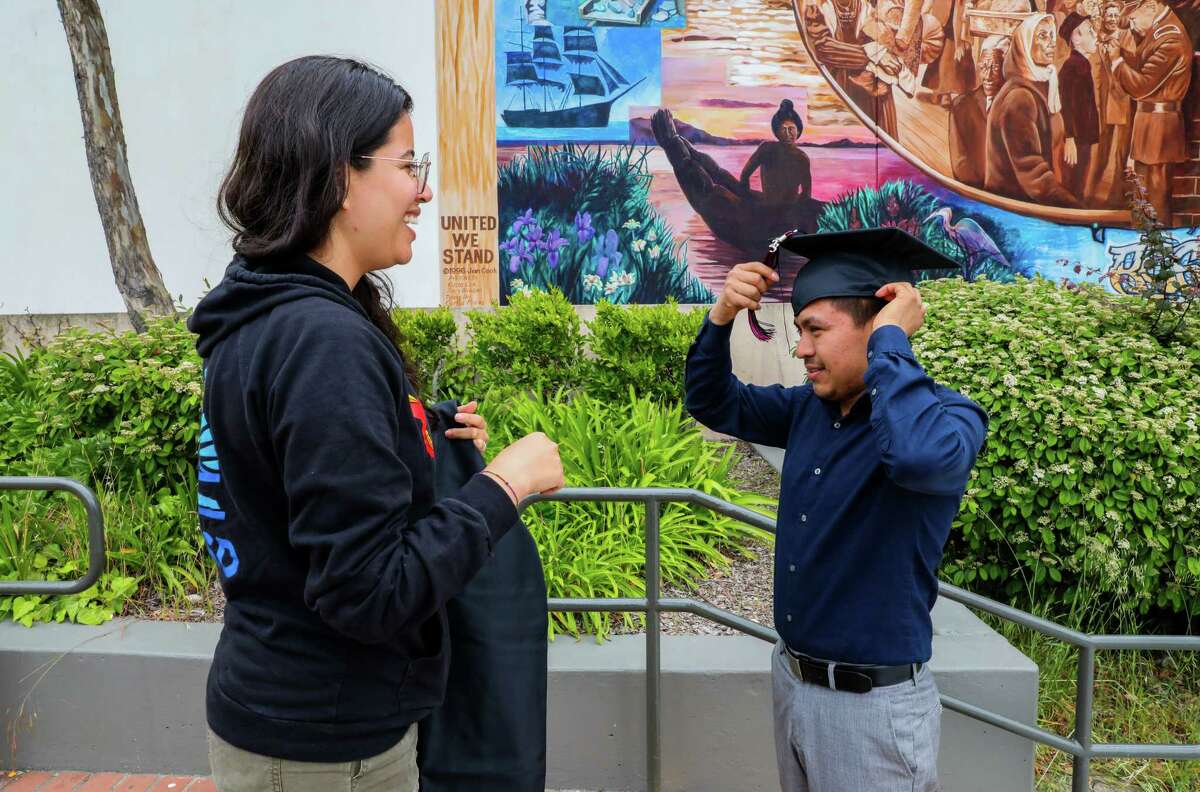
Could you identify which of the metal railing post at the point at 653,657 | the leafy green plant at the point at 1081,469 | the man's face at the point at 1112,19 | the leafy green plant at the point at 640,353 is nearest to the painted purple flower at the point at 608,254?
the leafy green plant at the point at 640,353

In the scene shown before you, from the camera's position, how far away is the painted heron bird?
7.34 m

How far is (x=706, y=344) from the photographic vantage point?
7.52 feet

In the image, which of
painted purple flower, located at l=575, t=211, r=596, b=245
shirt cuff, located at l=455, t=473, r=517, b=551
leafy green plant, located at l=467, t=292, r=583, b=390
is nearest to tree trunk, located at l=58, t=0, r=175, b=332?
leafy green plant, located at l=467, t=292, r=583, b=390

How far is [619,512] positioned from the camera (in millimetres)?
4363

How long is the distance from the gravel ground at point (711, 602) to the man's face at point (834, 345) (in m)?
1.91

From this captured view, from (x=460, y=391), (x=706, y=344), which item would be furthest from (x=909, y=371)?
(x=460, y=391)

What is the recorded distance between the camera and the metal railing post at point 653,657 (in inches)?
119

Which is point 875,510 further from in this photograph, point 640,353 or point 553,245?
point 553,245

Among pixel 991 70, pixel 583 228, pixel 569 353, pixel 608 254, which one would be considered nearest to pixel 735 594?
pixel 569 353

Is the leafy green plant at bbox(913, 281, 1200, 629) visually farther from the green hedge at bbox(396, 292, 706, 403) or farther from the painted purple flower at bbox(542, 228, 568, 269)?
the painted purple flower at bbox(542, 228, 568, 269)

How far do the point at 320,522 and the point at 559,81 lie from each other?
632 centimetres

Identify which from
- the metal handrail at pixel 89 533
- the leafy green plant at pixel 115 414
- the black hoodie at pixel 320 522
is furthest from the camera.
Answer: the leafy green plant at pixel 115 414

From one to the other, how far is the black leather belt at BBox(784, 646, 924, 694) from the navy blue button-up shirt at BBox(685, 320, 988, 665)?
0.7 inches

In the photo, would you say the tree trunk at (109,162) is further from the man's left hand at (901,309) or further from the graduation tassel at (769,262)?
the man's left hand at (901,309)
